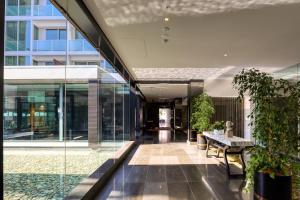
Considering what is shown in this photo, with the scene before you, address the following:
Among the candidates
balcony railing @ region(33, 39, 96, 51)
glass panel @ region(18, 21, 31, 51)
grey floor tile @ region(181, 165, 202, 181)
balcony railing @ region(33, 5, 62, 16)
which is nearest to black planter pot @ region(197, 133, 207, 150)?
grey floor tile @ region(181, 165, 202, 181)

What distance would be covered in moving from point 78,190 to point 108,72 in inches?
134

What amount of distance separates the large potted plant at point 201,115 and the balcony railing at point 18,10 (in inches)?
318

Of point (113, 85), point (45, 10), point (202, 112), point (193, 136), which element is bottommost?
point (193, 136)

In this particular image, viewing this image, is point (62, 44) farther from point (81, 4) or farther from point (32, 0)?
point (32, 0)

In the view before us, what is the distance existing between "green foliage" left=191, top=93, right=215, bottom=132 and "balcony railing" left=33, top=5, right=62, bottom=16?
7.59m

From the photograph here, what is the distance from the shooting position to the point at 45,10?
10.1 ft

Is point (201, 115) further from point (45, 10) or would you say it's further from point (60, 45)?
point (45, 10)

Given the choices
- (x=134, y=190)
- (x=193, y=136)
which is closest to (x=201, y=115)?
(x=193, y=136)

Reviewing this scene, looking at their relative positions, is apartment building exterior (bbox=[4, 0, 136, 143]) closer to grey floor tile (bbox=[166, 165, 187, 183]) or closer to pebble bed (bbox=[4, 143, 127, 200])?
pebble bed (bbox=[4, 143, 127, 200])

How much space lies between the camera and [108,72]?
6566 mm

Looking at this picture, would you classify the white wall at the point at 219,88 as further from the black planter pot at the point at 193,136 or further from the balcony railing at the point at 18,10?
the balcony railing at the point at 18,10

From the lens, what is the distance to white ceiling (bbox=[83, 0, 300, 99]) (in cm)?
355

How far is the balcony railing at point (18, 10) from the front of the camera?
6.56 ft

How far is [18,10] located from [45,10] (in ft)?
2.72
